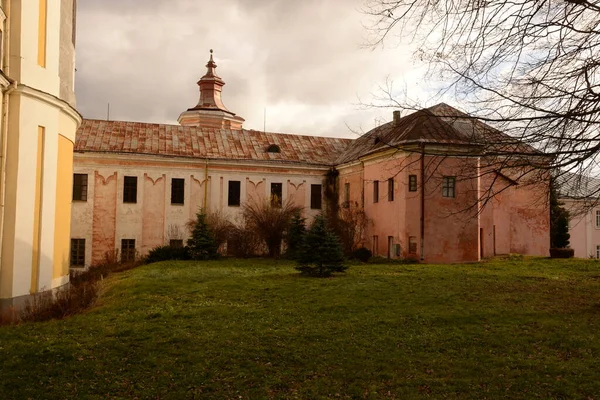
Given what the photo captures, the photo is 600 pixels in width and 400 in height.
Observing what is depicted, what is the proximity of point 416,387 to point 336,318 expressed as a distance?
3519 mm

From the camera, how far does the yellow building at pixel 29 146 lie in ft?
37.3

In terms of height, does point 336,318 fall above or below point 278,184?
below

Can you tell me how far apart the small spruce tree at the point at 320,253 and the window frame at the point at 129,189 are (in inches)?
522

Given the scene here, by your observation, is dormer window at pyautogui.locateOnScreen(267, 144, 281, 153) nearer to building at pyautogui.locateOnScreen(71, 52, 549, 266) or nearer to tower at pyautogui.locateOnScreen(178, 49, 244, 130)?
building at pyautogui.locateOnScreen(71, 52, 549, 266)

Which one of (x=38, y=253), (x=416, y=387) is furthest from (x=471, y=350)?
(x=38, y=253)

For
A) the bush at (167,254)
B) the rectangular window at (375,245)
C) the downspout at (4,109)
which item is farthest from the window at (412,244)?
the downspout at (4,109)

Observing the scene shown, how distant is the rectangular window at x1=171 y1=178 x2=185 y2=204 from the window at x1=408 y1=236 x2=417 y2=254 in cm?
1256

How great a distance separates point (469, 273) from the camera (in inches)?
664

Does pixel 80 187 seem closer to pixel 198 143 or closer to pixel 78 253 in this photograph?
pixel 78 253

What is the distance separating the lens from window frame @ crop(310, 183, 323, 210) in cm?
2978

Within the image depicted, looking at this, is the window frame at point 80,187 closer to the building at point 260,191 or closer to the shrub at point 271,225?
the building at point 260,191

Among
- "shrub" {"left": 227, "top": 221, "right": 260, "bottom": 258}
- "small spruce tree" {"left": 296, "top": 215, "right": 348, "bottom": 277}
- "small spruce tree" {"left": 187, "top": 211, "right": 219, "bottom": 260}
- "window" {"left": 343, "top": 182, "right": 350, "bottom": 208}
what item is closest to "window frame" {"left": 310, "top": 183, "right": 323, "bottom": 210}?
"window" {"left": 343, "top": 182, "right": 350, "bottom": 208}

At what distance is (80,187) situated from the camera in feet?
85.1

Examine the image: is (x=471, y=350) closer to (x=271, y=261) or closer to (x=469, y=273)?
(x=469, y=273)
